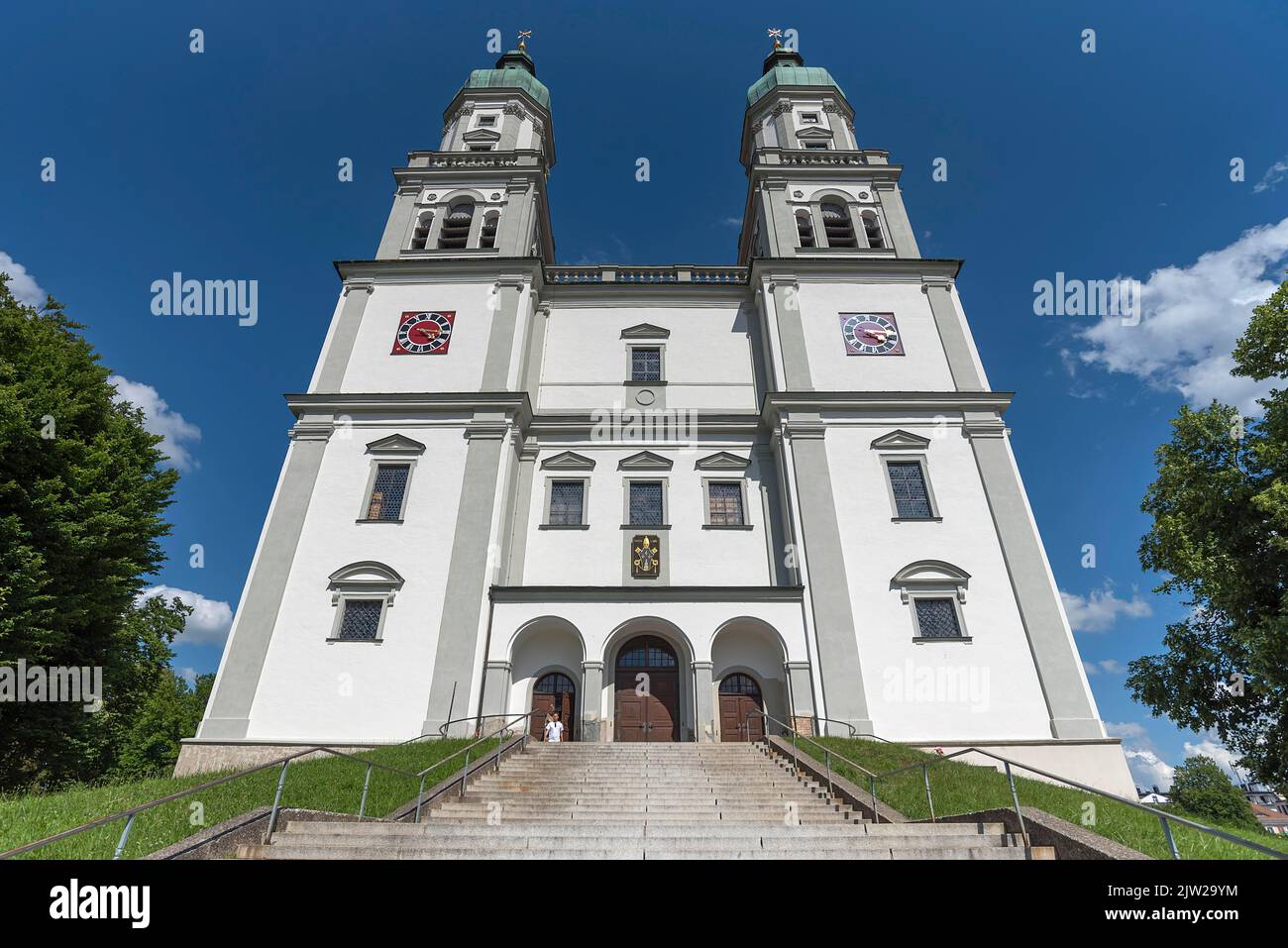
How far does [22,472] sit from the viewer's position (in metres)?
14.7

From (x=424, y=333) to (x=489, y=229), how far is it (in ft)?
20.4

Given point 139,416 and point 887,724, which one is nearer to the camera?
point 887,724

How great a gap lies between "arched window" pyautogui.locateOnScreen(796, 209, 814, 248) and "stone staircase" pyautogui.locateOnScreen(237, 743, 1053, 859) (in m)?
19.5

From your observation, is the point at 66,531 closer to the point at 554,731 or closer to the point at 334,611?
the point at 334,611

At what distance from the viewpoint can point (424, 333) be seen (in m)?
22.7

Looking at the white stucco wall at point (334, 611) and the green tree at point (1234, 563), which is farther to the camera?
the white stucco wall at point (334, 611)

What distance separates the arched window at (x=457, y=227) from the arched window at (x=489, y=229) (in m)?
0.59

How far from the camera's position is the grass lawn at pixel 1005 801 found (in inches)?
297

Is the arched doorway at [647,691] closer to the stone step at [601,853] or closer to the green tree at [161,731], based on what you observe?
the stone step at [601,853]

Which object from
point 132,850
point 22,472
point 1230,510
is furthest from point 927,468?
point 22,472

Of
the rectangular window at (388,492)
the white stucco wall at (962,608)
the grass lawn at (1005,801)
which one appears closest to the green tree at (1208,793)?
the white stucco wall at (962,608)

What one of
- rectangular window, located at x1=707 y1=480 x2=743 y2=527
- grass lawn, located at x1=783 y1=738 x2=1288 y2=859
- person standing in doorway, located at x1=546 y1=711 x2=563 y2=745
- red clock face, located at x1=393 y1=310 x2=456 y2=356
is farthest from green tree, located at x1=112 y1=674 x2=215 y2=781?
grass lawn, located at x1=783 y1=738 x2=1288 y2=859
